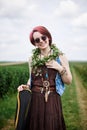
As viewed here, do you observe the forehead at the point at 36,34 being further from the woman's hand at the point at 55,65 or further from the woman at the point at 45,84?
the woman's hand at the point at 55,65

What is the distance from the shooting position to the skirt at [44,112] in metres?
4.08

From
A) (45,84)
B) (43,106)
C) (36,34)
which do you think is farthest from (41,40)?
(43,106)

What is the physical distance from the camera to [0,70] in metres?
13.5

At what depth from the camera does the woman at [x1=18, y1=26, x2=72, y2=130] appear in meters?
4.04

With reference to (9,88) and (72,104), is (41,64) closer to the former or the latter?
(72,104)

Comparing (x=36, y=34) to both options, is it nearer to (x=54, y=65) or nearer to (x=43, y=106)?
(x=54, y=65)

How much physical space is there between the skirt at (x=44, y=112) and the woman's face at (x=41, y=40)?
23.6 inches

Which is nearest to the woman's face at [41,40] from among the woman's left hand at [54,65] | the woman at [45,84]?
the woman at [45,84]

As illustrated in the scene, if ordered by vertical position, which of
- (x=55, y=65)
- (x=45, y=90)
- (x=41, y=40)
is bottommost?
(x=45, y=90)

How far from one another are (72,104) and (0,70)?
3.34 meters

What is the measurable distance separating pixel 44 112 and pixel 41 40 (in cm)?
90

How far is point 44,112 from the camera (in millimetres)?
4102

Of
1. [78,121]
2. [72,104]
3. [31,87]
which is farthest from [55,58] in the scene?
[72,104]

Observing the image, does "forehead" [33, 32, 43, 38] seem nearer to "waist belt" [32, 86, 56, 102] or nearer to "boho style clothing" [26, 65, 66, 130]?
"boho style clothing" [26, 65, 66, 130]
